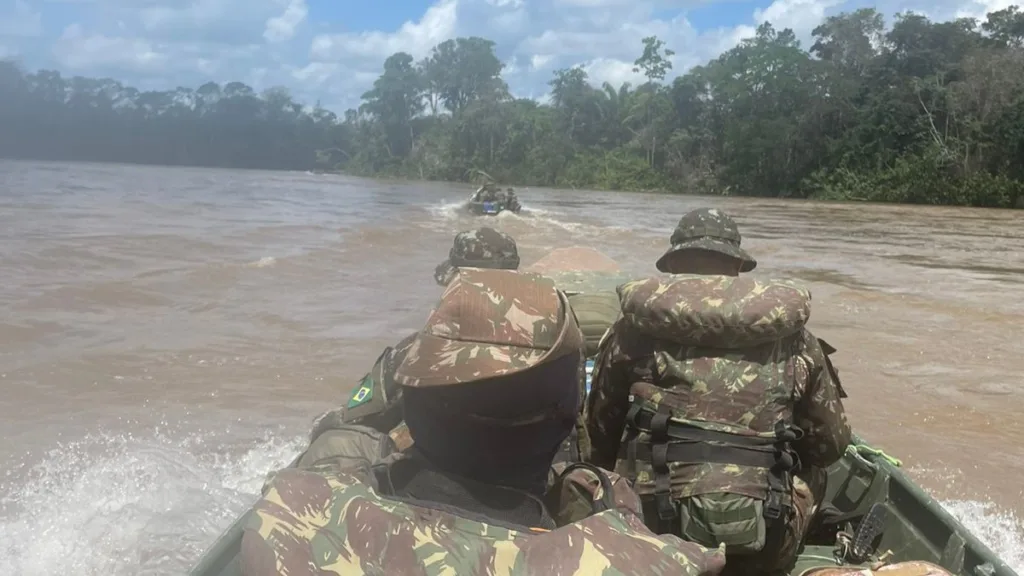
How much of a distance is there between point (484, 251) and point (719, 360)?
155 centimetres

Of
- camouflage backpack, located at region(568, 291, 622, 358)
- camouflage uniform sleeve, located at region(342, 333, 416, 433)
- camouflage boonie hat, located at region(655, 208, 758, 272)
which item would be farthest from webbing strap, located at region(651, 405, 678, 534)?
camouflage backpack, located at region(568, 291, 622, 358)

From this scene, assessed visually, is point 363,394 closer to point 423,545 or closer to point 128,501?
point 423,545

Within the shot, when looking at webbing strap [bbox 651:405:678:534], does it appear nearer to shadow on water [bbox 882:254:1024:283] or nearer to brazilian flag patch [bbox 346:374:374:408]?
brazilian flag patch [bbox 346:374:374:408]

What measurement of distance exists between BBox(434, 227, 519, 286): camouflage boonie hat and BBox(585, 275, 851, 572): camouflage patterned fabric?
1247 mm

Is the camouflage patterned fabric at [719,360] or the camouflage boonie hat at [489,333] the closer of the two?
the camouflage boonie hat at [489,333]

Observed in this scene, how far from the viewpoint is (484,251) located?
380cm

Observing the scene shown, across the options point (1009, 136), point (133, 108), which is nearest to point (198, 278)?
point (1009, 136)

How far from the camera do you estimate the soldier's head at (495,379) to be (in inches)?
57.1

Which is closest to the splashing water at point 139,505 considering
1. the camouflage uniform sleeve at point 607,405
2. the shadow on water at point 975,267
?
the camouflage uniform sleeve at point 607,405

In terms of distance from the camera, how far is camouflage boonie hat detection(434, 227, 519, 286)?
149 inches

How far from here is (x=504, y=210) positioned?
24.6m

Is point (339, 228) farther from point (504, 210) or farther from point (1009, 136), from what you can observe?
point (1009, 136)

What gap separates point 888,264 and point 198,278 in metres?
11.4

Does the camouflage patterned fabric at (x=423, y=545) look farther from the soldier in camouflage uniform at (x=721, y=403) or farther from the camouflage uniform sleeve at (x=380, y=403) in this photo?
the camouflage uniform sleeve at (x=380, y=403)
